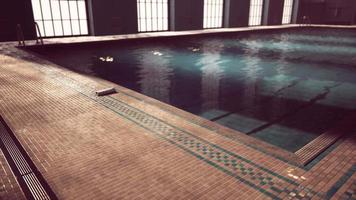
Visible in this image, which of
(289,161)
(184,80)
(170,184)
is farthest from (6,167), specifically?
(184,80)

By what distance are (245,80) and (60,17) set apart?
10.1 meters

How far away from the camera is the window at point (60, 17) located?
12.4 m

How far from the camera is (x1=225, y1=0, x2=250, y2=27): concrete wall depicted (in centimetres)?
2043

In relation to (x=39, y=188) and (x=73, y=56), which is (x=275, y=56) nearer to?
(x=73, y=56)

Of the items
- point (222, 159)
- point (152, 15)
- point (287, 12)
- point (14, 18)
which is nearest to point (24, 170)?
point (222, 159)

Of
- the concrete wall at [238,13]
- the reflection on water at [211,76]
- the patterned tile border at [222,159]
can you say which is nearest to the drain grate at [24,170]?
the patterned tile border at [222,159]

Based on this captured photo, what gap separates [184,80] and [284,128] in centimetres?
320

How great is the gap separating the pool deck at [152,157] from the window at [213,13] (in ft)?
52.5

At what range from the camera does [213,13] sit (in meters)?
19.8

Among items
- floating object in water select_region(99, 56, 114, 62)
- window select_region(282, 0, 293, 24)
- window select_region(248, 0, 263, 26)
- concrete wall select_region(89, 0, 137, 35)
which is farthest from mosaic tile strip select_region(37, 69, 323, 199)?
window select_region(282, 0, 293, 24)

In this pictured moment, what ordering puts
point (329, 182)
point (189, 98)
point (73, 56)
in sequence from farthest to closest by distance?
point (73, 56), point (189, 98), point (329, 182)

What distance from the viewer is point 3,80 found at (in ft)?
19.8

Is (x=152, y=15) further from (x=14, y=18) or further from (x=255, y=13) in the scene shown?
(x=255, y=13)

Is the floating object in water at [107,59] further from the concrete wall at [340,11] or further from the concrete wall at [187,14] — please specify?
the concrete wall at [340,11]
